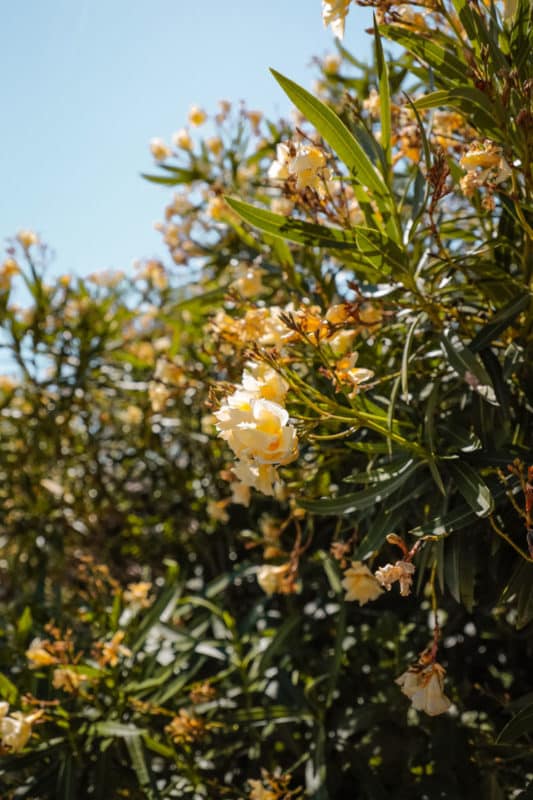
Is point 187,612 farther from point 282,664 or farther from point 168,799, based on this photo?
point 168,799

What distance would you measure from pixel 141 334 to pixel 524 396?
1.58 metres

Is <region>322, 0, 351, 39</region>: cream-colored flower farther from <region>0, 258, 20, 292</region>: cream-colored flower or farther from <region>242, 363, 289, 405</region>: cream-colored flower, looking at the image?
<region>0, 258, 20, 292</region>: cream-colored flower

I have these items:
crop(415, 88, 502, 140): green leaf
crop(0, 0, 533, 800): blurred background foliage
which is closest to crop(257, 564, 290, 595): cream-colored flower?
crop(0, 0, 533, 800): blurred background foliage

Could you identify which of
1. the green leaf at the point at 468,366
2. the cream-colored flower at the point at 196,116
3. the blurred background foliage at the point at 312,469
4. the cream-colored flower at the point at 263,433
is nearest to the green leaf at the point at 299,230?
the blurred background foliage at the point at 312,469

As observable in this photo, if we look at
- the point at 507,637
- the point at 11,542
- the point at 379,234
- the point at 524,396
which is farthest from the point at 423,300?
the point at 11,542

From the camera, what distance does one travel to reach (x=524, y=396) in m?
1.12

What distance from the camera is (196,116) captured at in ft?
6.61

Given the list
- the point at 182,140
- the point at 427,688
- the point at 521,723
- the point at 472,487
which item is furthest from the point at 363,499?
the point at 182,140

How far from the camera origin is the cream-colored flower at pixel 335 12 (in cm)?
101

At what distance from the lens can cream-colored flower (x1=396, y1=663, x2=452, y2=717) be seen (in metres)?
0.92

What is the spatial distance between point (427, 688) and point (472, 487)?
26 centimetres

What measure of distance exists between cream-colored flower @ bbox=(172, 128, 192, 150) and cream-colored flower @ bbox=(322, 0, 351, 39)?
3.39 ft

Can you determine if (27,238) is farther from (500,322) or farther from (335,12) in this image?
(500,322)

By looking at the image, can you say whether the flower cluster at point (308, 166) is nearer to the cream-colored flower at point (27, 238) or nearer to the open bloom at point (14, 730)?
the open bloom at point (14, 730)
